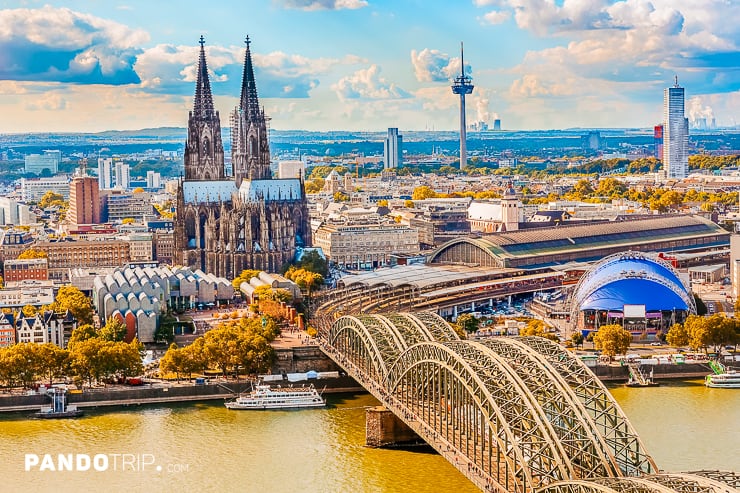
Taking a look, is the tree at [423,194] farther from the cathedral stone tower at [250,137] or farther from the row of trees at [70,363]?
the row of trees at [70,363]

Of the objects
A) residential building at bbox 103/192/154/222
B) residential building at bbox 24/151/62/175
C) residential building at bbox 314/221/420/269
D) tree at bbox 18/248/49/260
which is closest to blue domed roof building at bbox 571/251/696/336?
residential building at bbox 314/221/420/269

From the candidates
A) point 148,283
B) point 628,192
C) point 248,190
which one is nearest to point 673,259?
point 248,190

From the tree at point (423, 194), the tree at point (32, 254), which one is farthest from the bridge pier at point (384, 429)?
the tree at point (423, 194)

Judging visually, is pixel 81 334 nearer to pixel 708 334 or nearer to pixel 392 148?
pixel 708 334

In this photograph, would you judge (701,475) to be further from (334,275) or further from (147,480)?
(334,275)

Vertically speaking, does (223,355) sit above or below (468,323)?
below

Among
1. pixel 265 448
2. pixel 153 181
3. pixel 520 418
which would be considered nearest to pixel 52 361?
pixel 265 448
